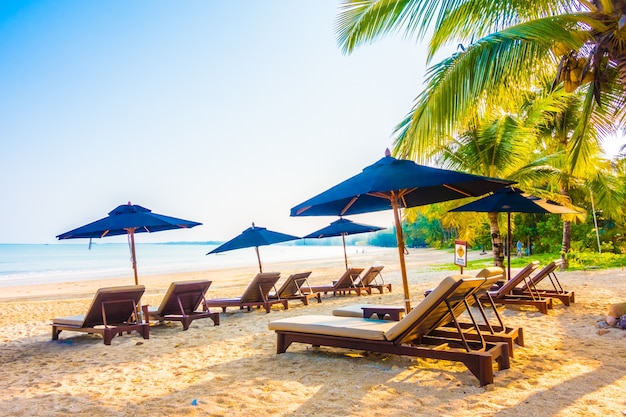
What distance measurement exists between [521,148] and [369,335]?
9.11 m

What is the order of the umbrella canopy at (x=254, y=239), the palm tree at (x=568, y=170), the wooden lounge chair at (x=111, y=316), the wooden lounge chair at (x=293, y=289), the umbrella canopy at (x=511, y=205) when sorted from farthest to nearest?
the palm tree at (x=568, y=170) < the umbrella canopy at (x=254, y=239) < the wooden lounge chair at (x=293, y=289) < the umbrella canopy at (x=511, y=205) < the wooden lounge chair at (x=111, y=316)

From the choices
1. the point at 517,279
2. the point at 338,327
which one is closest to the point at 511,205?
the point at 517,279

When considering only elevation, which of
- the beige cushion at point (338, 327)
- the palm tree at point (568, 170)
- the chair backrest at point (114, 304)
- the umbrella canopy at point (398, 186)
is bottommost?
the beige cushion at point (338, 327)

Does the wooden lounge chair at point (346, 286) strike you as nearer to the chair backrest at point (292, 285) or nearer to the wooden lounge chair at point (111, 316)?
the chair backrest at point (292, 285)

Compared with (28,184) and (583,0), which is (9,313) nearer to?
(583,0)

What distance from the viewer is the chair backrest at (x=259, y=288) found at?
8.59m

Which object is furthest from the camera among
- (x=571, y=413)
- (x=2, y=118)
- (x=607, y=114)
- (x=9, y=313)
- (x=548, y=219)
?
(x=2, y=118)

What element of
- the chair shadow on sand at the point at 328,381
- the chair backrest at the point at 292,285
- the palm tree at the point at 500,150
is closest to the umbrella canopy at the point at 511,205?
the chair shadow on sand at the point at 328,381

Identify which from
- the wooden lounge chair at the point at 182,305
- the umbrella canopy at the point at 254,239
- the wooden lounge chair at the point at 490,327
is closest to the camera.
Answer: the wooden lounge chair at the point at 490,327

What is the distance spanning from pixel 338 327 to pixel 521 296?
14.1 ft

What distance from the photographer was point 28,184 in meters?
43.1

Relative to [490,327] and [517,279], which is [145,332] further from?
[517,279]

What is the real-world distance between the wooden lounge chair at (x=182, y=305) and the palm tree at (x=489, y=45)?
13.6 feet

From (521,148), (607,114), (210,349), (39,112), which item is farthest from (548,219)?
(39,112)
